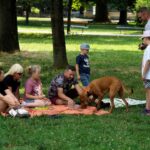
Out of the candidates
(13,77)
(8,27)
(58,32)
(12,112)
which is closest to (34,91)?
(13,77)

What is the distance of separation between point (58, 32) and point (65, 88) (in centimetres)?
535

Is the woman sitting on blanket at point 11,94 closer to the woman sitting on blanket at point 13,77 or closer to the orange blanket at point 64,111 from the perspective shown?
the woman sitting on blanket at point 13,77

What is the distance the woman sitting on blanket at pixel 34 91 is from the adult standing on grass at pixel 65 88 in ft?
0.66

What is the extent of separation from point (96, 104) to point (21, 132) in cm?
273

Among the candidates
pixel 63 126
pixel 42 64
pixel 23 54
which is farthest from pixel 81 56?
pixel 23 54

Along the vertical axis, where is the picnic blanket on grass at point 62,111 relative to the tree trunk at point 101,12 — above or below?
above

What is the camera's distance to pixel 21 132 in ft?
25.5

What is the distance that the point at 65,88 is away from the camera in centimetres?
1072

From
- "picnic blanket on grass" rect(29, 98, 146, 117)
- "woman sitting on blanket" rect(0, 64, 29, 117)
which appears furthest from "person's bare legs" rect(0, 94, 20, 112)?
"picnic blanket on grass" rect(29, 98, 146, 117)

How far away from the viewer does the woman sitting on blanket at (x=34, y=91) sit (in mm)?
10117

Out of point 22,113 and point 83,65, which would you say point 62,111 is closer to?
point 22,113

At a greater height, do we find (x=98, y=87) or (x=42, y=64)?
(x=98, y=87)

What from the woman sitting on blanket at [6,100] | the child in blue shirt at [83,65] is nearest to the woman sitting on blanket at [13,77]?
the woman sitting on blanket at [6,100]

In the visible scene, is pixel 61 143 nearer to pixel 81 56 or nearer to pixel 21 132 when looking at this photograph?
pixel 21 132
